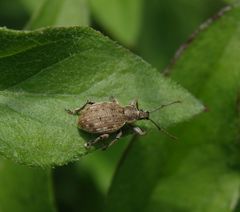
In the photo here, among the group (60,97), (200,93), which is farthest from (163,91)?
(200,93)

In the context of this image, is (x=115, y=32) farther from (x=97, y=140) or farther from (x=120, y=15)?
(x=97, y=140)

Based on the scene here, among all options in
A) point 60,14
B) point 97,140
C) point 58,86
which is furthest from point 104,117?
point 58,86

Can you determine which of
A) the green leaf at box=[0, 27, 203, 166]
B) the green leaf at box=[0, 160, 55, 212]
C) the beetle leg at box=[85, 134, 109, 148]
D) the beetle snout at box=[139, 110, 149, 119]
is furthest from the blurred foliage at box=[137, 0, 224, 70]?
the green leaf at box=[0, 27, 203, 166]

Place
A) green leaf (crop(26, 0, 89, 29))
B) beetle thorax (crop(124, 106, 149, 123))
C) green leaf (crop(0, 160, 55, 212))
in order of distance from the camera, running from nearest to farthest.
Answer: beetle thorax (crop(124, 106, 149, 123))
green leaf (crop(0, 160, 55, 212))
green leaf (crop(26, 0, 89, 29))

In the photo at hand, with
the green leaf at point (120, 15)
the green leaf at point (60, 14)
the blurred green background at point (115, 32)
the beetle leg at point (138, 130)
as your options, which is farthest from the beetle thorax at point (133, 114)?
the green leaf at point (120, 15)

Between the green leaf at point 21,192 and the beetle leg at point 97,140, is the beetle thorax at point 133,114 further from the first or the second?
the green leaf at point 21,192

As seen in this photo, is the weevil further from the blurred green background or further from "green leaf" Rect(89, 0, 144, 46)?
"green leaf" Rect(89, 0, 144, 46)
